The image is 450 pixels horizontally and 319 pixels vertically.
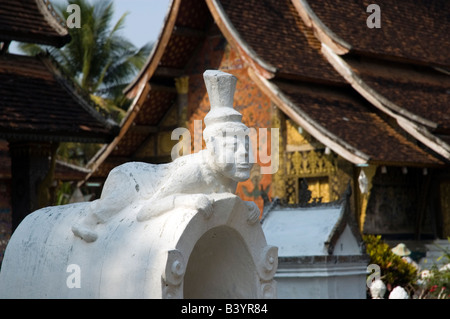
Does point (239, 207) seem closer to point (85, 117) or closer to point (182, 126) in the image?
point (85, 117)

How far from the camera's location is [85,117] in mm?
12469

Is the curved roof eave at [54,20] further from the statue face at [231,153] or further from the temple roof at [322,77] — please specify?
the statue face at [231,153]

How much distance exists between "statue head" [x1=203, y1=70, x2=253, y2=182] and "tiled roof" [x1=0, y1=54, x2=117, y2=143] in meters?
6.37

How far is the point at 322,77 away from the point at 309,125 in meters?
1.59

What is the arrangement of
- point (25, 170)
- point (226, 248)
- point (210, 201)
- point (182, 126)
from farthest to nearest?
point (182, 126) < point (25, 170) < point (226, 248) < point (210, 201)

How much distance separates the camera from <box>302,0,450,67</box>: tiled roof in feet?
56.5

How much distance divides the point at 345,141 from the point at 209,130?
938 centimetres

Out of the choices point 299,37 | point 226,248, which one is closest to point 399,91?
point 299,37

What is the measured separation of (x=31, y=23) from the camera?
1257 centimetres

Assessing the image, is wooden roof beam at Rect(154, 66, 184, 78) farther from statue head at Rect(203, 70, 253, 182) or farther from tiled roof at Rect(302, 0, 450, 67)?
statue head at Rect(203, 70, 253, 182)

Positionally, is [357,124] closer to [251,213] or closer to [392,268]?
[392,268]

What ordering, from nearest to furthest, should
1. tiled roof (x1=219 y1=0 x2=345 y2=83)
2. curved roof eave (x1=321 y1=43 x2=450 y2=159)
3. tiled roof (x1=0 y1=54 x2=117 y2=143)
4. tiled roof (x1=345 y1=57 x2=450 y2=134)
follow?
tiled roof (x1=0 y1=54 x2=117 y2=143)
curved roof eave (x1=321 y1=43 x2=450 y2=159)
tiled roof (x1=219 y1=0 x2=345 y2=83)
tiled roof (x1=345 y1=57 x2=450 y2=134)

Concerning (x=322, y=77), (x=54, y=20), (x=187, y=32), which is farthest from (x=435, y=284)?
(x=187, y=32)

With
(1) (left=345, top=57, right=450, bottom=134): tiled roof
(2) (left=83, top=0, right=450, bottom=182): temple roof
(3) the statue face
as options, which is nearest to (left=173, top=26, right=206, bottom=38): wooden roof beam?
(2) (left=83, top=0, right=450, bottom=182): temple roof
